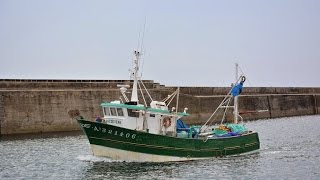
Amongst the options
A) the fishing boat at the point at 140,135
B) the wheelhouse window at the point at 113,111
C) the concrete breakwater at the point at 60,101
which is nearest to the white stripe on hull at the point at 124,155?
the fishing boat at the point at 140,135

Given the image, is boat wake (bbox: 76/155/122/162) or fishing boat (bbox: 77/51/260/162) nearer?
fishing boat (bbox: 77/51/260/162)

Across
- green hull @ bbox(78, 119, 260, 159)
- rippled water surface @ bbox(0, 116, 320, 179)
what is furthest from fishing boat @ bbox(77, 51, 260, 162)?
rippled water surface @ bbox(0, 116, 320, 179)

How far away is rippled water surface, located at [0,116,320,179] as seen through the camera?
88.1 ft

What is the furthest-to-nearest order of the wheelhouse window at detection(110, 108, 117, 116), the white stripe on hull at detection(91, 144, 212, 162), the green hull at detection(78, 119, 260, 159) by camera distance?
the wheelhouse window at detection(110, 108, 117, 116) → the white stripe on hull at detection(91, 144, 212, 162) → the green hull at detection(78, 119, 260, 159)

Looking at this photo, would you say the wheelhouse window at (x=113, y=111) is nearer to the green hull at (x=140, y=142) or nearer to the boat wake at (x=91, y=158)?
the green hull at (x=140, y=142)

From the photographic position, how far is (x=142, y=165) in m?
29.2

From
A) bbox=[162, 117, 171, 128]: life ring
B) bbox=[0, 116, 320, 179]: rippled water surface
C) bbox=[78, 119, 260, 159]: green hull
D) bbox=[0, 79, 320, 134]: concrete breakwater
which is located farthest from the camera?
bbox=[0, 79, 320, 134]: concrete breakwater

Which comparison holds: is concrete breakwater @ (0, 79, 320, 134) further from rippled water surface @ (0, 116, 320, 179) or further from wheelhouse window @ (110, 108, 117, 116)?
wheelhouse window @ (110, 108, 117, 116)

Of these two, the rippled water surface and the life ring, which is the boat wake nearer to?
the rippled water surface

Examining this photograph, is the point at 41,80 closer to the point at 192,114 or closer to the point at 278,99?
the point at 192,114

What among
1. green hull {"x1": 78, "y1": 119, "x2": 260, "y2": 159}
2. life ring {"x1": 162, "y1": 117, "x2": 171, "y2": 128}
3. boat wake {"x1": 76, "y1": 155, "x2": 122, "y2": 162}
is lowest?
boat wake {"x1": 76, "y1": 155, "x2": 122, "y2": 162}

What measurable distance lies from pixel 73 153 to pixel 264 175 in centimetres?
1331

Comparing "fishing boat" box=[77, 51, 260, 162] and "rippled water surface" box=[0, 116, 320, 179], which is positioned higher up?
"fishing boat" box=[77, 51, 260, 162]

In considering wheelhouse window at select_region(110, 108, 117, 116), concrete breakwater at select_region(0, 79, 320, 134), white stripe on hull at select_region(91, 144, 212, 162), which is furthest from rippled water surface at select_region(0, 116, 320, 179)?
concrete breakwater at select_region(0, 79, 320, 134)
